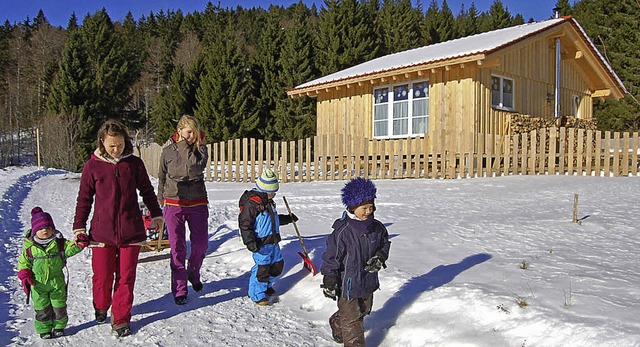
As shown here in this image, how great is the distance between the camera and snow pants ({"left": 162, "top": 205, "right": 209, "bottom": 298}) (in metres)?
4.57

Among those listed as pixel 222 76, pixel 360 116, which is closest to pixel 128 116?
pixel 222 76

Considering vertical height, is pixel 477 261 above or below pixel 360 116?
below

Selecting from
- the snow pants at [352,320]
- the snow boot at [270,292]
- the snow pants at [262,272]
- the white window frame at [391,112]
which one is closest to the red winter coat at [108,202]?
the snow pants at [262,272]

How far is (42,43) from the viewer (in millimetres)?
49156

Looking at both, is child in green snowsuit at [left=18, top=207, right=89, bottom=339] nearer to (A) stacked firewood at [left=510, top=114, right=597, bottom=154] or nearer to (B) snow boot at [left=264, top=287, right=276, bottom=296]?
(B) snow boot at [left=264, top=287, right=276, bottom=296]

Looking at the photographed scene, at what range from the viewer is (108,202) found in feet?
12.6

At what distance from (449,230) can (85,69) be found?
34650mm

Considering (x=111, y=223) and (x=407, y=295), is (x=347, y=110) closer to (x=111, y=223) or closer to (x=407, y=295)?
(x=407, y=295)

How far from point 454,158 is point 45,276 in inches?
411

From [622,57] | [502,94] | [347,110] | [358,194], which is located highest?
[622,57]

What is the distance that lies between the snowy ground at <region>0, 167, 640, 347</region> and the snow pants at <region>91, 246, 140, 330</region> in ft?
0.58

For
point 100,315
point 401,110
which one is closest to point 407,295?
point 100,315

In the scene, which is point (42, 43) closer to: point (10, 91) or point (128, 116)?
point (10, 91)

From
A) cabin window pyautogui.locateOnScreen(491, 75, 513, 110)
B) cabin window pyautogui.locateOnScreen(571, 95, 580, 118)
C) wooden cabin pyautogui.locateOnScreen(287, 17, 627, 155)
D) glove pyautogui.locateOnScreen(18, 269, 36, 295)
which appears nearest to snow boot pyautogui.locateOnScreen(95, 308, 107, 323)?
glove pyautogui.locateOnScreen(18, 269, 36, 295)
